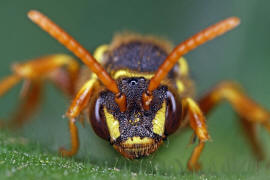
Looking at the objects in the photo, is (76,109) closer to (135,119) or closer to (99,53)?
(135,119)

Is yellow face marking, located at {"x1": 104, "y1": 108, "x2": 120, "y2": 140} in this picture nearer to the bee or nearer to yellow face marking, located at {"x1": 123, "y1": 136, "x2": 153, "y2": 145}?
the bee

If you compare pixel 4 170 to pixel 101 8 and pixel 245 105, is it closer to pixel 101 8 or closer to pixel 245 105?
pixel 245 105

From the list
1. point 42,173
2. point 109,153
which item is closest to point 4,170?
point 42,173

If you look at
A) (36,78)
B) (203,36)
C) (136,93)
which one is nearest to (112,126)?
(136,93)

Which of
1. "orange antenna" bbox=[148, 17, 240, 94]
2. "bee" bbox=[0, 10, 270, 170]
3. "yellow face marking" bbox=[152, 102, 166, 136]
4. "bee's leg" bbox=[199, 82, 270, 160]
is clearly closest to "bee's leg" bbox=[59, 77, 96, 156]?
"bee" bbox=[0, 10, 270, 170]

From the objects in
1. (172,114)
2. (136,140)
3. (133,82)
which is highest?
(133,82)

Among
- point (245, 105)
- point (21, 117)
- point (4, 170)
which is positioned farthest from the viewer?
point (21, 117)

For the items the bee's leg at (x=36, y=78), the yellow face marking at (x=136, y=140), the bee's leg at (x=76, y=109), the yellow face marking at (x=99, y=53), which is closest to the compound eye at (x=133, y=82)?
the bee's leg at (x=76, y=109)
